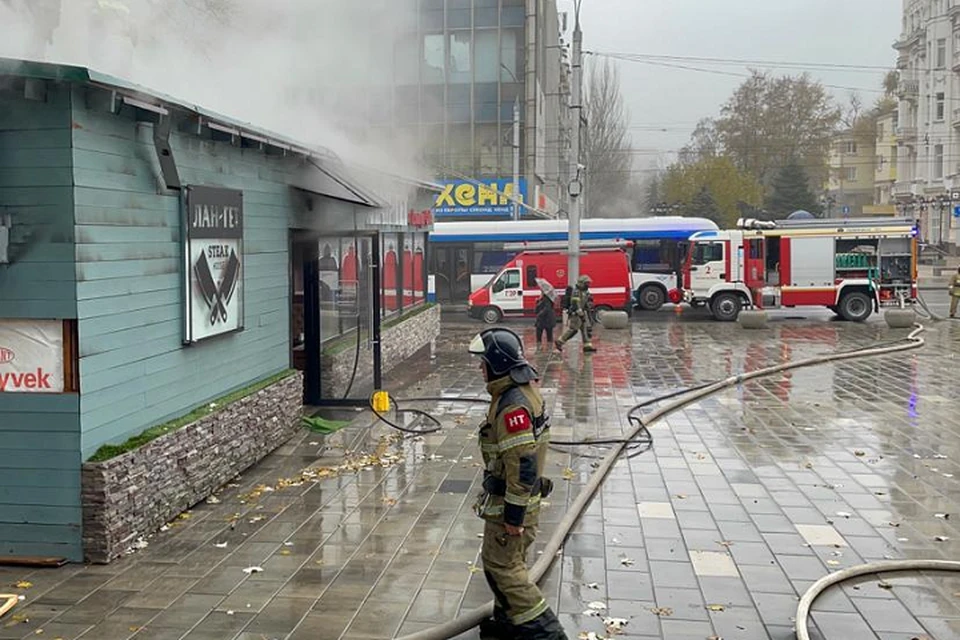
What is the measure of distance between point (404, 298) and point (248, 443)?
889 cm

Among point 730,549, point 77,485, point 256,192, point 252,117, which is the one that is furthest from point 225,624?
point 252,117

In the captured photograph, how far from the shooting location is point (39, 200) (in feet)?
19.1

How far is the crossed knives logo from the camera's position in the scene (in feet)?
25.0

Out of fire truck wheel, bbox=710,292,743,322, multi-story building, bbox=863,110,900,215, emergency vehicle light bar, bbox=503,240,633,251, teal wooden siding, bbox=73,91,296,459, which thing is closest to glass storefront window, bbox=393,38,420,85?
teal wooden siding, bbox=73,91,296,459

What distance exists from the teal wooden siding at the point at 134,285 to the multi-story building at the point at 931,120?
57111 mm

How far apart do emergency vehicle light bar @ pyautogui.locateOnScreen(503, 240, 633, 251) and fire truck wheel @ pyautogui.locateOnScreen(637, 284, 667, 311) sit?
1.54 meters

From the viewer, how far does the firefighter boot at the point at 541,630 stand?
4613 millimetres

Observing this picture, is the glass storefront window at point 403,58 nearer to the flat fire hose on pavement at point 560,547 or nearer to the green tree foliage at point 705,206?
the flat fire hose on pavement at point 560,547

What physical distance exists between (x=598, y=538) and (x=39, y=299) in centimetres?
429

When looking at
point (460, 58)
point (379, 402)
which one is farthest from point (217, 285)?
point (460, 58)

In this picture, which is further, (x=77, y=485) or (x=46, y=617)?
(x=77, y=485)

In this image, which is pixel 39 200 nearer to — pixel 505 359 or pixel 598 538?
pixel 505 359

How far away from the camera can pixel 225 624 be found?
501cm

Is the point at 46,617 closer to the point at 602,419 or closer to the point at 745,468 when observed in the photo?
the point at 745,468
